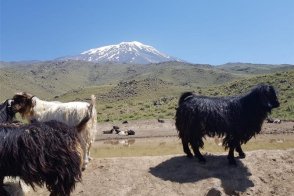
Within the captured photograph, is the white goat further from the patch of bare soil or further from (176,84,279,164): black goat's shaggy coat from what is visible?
(176,84,279,164): black goat's shaggy coat

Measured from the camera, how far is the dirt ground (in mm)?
13469

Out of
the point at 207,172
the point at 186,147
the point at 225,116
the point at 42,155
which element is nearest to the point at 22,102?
the point at 42,155

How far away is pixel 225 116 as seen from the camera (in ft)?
47.9

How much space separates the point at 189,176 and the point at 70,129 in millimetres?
5227

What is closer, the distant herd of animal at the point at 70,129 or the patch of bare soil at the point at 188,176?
the distant herd of animal at the point at 70,129

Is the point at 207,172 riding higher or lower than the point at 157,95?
higher

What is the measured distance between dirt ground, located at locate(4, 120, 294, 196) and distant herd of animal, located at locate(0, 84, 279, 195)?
45 centimetres

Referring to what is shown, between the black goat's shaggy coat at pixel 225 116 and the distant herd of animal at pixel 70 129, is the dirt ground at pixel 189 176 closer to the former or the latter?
the distant herd of animal at pixel 70 129

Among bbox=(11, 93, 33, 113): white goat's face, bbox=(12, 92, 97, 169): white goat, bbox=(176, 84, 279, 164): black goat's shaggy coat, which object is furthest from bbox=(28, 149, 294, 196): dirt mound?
bbox=(11, 93, 33, 113): white goat's face

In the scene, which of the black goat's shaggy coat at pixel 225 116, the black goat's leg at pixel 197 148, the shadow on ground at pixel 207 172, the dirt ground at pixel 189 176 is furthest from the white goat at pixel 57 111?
the black goat's leg at pixel 197 148

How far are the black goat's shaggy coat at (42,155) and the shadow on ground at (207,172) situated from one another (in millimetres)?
4862

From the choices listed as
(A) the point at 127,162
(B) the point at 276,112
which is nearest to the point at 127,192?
(A) the point at 127,162

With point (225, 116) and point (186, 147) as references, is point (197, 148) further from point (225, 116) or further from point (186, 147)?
point (225, 116)

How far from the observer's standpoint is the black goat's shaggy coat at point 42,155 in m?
9.45
